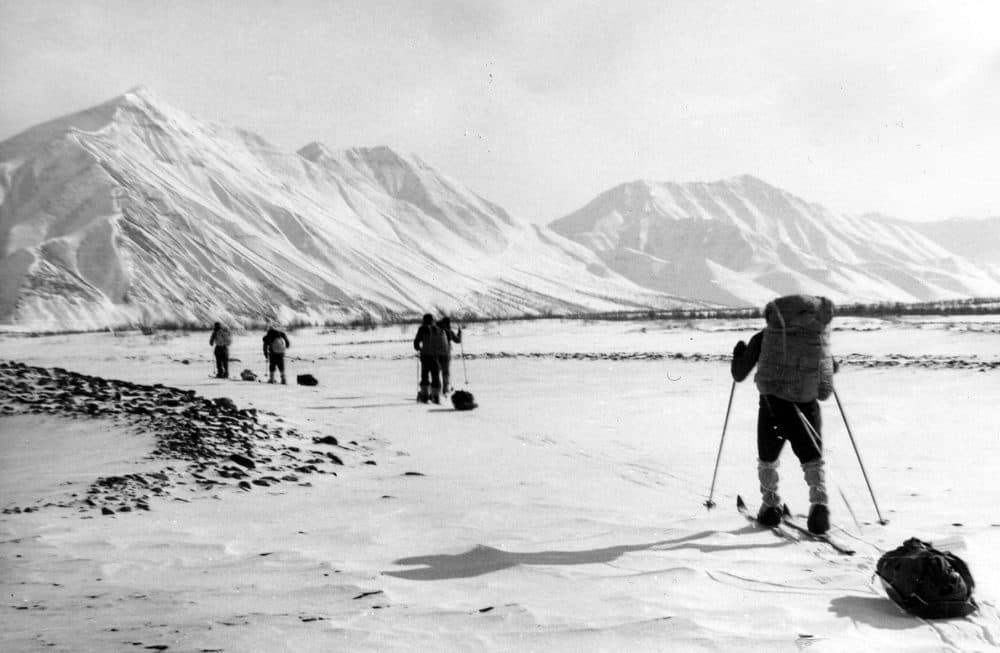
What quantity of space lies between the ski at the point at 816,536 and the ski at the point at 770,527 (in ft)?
0.26

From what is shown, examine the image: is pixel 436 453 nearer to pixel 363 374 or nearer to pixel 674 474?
pixel 674 474

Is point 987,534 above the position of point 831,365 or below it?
below

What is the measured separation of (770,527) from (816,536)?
1.45 ft

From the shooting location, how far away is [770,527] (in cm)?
687

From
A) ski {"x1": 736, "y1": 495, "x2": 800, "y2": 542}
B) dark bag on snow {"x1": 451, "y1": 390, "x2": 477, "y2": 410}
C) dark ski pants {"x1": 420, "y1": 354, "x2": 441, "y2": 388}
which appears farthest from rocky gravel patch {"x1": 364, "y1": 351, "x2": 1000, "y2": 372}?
ski {"x1": 736, "y1": 495, "x2": 800, "y2": 542}

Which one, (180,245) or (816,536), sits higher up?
(180,245)

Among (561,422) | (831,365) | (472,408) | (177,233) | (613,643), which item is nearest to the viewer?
(613,643)

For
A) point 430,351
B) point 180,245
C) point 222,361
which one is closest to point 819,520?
point 430,351

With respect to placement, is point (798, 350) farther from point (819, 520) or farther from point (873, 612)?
point (873, 612)

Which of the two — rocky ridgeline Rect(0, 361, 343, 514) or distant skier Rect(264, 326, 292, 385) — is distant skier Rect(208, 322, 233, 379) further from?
rocky ridgeline Rect(0, 361, 343, 514)

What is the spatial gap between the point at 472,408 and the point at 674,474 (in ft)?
23.7

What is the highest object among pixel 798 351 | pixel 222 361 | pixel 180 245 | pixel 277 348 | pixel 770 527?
pixel 180 245

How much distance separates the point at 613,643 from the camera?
13.9 feet

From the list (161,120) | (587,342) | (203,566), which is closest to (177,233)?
(161,120)
